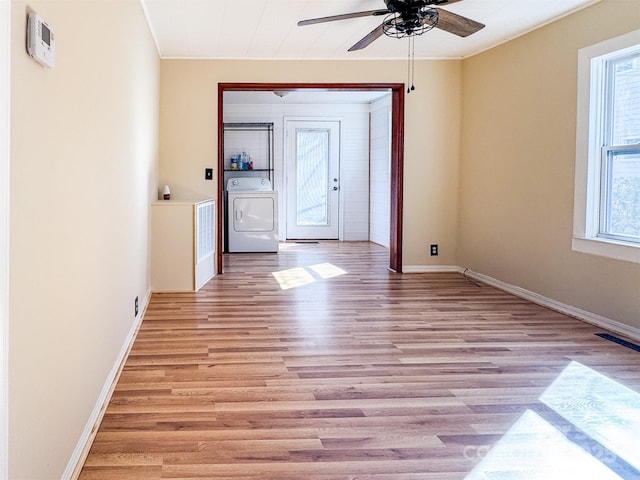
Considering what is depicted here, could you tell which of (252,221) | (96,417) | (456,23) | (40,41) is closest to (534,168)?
(456,23)

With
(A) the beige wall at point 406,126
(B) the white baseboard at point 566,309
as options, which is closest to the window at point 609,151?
(B) the white baseboard at point 566,309

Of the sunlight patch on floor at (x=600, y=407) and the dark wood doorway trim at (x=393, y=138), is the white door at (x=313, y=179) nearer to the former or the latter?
the dark wood doorway trim at (x=393, y=138)

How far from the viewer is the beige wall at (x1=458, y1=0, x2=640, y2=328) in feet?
13.2

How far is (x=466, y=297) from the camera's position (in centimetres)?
502

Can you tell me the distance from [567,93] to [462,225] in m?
2.12

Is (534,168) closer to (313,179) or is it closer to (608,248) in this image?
(608,248)

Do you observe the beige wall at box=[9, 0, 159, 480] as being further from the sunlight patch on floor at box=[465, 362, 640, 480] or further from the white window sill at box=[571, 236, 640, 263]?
the white window sill at box=[571, 236, 640, 263]

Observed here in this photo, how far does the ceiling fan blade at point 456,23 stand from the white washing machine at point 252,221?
456 centimetres

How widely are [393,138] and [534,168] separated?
182 cm

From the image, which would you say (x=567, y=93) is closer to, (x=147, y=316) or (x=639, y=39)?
(x=639, y=39)

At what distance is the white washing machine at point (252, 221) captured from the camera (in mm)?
8195

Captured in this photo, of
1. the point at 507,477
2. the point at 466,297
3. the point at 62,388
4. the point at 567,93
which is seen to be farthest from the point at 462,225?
the point at 62,388

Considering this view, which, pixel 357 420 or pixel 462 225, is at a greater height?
pixel 462 225

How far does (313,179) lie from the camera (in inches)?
390
